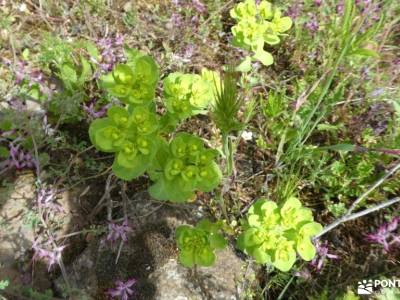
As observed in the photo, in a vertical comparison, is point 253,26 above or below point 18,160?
above

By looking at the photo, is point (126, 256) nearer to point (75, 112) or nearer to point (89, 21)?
point (75, 112)

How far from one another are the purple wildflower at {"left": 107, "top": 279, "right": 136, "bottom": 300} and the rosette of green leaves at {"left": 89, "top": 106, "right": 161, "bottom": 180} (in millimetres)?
630

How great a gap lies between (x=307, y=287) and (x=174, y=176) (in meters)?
1.01

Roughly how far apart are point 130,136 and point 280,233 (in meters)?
0.72

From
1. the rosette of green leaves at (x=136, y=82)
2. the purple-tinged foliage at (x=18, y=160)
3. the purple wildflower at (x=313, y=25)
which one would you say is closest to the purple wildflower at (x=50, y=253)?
the purple-tinged foliage at (x=18, y=160)

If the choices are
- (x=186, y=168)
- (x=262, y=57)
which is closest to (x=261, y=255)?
(x=186, y=168)

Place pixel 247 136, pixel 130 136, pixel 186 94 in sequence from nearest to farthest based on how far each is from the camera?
1. pixel 130 136
2. pixel 186 94
3. pixel 247 136

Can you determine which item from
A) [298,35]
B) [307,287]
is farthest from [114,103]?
[307,287]

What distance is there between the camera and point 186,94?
1.66m

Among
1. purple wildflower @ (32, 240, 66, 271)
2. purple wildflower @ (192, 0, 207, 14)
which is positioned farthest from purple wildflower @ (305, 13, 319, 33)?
purple wildflower @ (32, 240, 66, 271)

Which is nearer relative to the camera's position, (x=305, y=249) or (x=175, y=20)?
(x=305, y=249)

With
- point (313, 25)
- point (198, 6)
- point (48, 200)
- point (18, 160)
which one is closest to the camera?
point (48, 200)

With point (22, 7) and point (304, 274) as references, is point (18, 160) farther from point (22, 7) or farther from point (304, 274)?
point (304, 274)

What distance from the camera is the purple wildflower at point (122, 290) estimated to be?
6.09ft
